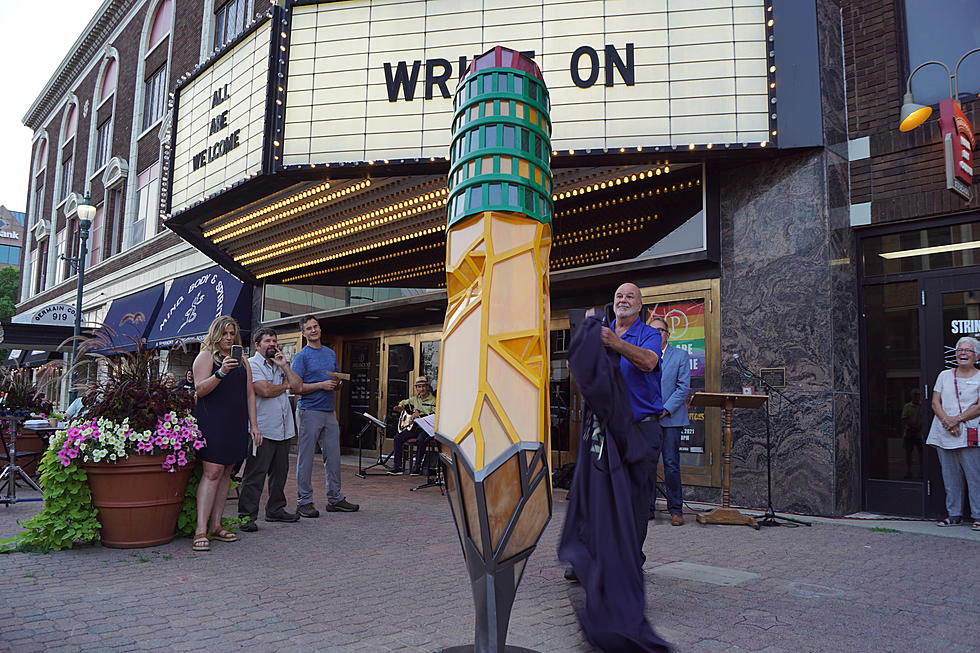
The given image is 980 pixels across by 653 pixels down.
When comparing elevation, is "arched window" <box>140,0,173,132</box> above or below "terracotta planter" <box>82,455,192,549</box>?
above

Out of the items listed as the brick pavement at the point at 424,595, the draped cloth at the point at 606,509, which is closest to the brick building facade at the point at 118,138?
the brick pavement at the point at 424,595

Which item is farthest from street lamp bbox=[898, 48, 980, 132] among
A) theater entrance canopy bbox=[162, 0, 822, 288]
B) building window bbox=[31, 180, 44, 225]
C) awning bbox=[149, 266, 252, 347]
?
building window bbox=[31, 180, 44, 225]

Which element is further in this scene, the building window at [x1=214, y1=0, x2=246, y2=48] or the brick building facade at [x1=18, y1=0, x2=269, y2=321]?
the brick building facade at [x1=18, y1=0, x2=269, y2=321]

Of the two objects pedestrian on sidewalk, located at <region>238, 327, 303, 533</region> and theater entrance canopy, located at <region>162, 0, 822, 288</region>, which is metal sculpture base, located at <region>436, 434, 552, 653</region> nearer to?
pedestrian on sidewalk, located at <region>238, 327, 303, 533</region>

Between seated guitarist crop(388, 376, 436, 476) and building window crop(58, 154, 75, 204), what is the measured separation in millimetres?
26886

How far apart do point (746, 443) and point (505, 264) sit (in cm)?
594

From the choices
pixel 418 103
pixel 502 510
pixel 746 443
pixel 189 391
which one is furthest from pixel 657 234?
pixel 502 510

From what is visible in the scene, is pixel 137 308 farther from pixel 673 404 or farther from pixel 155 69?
pixel 673 404

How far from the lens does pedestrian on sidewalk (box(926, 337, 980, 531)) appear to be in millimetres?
6742

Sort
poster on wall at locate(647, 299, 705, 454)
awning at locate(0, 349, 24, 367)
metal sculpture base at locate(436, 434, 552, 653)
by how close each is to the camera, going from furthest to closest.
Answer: awning at locate(0, 349, 24, 367) → poster on wall at locate(647, 299, 705, 454) → metal sculpture base at locate(436, 434, 552, 653)

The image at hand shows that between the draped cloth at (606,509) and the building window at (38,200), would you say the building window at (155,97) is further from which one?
the draped cloth at (606,509)

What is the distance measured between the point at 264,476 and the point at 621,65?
20.0ft

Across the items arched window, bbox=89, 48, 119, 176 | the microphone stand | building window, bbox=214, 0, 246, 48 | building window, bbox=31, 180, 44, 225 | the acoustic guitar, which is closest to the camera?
the microphone stand

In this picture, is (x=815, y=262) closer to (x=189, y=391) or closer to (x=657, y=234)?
(x=657, y=234)
